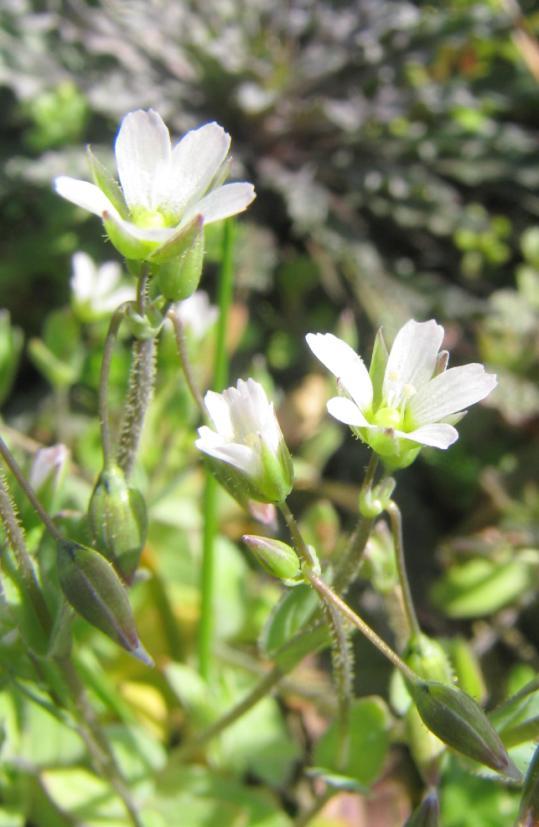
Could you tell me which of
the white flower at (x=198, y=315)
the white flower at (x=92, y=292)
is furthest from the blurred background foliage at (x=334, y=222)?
the white flower at (x=92, y=292)

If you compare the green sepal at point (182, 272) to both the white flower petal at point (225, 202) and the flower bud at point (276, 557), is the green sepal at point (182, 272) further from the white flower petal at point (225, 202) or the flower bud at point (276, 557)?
→ the flower bud at point (276, 557)

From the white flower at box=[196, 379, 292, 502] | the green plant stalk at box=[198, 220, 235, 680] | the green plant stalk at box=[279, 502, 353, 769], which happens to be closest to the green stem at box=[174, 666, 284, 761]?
the green plant stalk at box=[279, 502, 353, 769]

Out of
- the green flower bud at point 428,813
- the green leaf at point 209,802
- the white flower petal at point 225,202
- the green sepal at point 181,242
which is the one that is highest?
the white flower petal at point 225,202

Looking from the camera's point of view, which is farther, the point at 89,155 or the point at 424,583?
the point at 424,583

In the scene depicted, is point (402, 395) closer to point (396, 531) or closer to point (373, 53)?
point (396, 531)

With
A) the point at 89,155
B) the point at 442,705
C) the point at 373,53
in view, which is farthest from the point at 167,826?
the point at 373,53

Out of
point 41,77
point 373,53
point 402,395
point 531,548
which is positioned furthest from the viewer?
point 373,53
